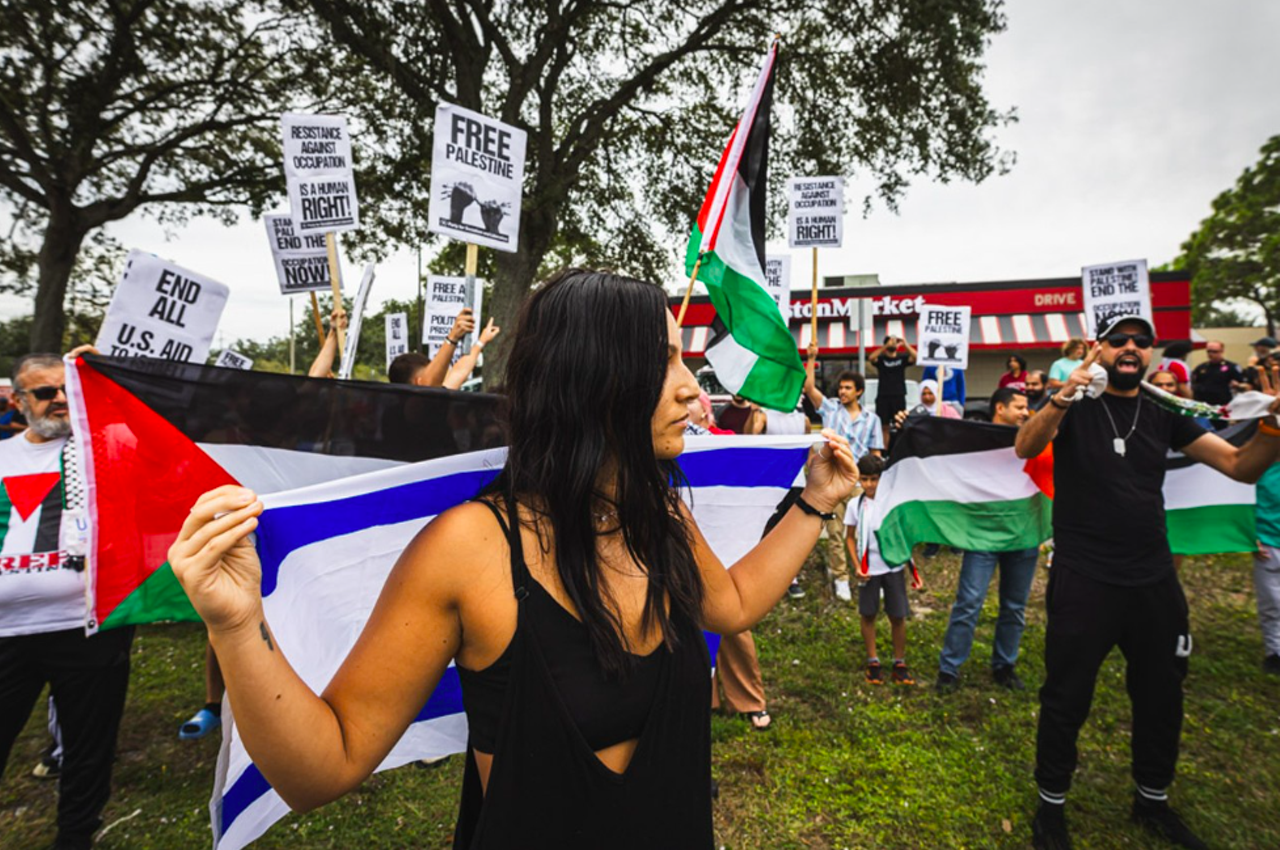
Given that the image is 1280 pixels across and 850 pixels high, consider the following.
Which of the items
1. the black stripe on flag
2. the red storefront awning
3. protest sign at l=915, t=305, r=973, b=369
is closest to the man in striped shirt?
protest sign at l=915, t=305, r=973, b=369

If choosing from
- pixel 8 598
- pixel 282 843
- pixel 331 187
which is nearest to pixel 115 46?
pixel 331 187

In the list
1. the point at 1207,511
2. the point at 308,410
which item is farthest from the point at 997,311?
the point at 308,410

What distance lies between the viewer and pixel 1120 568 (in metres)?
3.26

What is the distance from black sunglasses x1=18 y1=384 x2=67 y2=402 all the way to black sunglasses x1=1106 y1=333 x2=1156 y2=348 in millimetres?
5205

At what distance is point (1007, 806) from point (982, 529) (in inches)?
80.1

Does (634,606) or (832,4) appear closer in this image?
(634,606)

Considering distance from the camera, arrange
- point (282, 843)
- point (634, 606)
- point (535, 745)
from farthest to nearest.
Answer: point (282, 843) < point (634, 606) < point (535, 745)

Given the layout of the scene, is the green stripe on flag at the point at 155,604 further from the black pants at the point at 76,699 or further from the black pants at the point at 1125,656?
the black pants at the point at 1125,656

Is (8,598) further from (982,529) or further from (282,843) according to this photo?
(982,529)

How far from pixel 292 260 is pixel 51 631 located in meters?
3.78

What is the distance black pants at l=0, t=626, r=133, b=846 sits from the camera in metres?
3.11

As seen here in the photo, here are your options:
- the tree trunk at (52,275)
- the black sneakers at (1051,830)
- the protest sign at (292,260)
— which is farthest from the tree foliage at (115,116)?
the black sneakers at (1051,830)

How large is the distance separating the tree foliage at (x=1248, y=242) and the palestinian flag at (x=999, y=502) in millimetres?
38212

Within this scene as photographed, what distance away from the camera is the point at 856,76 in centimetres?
1225
